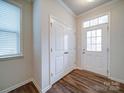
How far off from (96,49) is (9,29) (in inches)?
127

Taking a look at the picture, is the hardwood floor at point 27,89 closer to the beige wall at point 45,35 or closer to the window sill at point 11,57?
the beige wall at point 45,35

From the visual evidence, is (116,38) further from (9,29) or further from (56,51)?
(9,29)

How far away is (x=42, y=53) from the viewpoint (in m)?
2.14

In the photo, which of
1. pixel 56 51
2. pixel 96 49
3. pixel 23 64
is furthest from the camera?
pixel 96 49

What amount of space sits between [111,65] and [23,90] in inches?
118

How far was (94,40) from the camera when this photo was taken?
3562mm

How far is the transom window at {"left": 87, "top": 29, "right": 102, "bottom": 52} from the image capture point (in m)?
3.36

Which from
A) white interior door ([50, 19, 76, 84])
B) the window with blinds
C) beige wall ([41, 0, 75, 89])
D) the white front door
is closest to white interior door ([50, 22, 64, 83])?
white interior door ([50, 19, 76, 84])

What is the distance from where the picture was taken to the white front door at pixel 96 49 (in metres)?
3.20

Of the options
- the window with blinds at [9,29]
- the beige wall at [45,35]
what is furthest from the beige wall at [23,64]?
the beige wall at [45,35]

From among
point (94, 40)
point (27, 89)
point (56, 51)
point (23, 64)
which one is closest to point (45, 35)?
A: point (56, 51)

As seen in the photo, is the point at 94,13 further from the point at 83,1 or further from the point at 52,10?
the point at 52,10

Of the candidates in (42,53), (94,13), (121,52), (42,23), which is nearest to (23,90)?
(42,53)

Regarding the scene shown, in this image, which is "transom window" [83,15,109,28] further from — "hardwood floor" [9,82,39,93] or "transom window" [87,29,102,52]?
"hardwood floor" [9,82,39,93]
